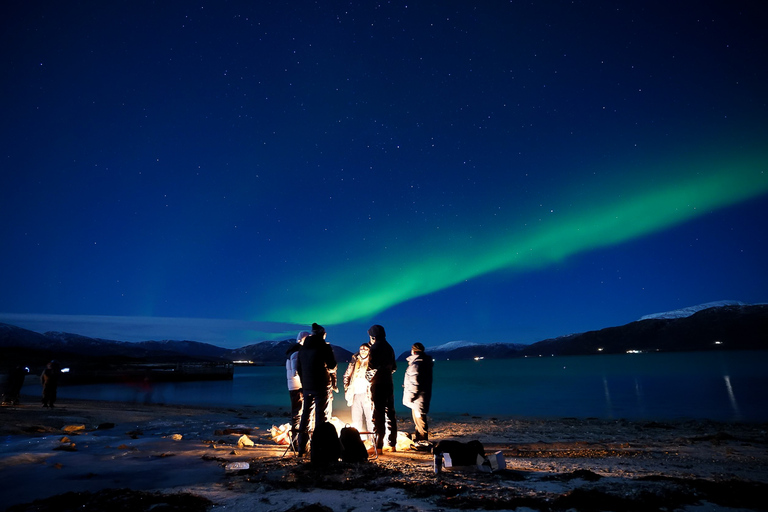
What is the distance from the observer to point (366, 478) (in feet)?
18.8

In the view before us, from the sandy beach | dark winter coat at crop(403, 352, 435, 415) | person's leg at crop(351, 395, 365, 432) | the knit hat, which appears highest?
the knit hat

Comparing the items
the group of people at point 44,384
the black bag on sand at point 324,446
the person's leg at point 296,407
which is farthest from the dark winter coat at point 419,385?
the group of people at point 44,384

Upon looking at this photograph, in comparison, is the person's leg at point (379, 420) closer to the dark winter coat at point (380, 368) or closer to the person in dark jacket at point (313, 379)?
the dark winter coat at point (380, 368)

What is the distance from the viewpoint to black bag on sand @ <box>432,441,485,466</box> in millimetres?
6234

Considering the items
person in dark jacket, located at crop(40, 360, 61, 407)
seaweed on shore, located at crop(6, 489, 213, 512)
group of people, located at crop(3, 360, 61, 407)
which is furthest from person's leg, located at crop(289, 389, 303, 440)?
group of people, located at crop(3, 360, 61, 407)

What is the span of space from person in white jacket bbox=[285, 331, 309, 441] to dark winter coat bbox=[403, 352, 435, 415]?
93.7 inches

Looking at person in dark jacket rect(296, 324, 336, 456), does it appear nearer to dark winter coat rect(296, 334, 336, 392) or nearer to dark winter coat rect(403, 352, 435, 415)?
dark winter coat rect(296, 334, 336, 392)

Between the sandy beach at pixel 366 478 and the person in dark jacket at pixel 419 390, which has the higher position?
the person in dark jacket at pixel 419 390

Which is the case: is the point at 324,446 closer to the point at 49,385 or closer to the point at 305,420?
the point at 305,420

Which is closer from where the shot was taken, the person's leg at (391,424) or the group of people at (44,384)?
the person's leg at (391,424)

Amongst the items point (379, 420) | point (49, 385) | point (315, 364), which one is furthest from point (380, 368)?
point (49, 385)

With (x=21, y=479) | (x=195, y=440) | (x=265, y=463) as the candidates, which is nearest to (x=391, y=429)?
(x=265, y=463)

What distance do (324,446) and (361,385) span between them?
2.51 m

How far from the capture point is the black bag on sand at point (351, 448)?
22.5 feet
